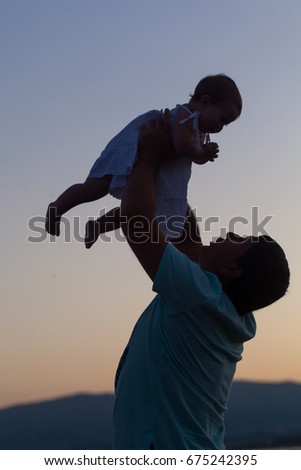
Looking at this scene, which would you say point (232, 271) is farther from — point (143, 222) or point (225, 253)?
point (143, 222)

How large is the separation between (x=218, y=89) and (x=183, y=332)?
186 centimetres

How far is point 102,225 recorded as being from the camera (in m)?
4.82

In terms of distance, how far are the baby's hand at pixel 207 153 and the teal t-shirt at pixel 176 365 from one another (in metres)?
1.14

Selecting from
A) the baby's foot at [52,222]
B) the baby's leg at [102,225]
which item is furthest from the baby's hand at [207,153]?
the baby's foot at [52,222]

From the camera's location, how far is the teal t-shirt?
3.23 meters

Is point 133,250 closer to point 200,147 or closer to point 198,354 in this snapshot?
point 198,354

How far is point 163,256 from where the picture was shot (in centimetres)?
322

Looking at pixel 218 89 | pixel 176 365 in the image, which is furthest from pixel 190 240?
pixel 176 365

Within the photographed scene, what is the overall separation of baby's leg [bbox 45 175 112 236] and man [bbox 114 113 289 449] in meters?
1.08

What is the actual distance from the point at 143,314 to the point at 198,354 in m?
0.29

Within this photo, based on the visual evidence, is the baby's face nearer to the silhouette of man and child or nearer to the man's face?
the silhouette of man and child

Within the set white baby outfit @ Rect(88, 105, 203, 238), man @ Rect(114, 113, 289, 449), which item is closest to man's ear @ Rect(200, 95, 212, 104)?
white baby outfit @ Rect(88, 105, 203, 238)

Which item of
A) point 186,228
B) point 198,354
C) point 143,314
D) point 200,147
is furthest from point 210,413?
point 200,147

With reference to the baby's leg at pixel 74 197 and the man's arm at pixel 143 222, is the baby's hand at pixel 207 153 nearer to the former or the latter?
the baby's leg at pixel 74 197
